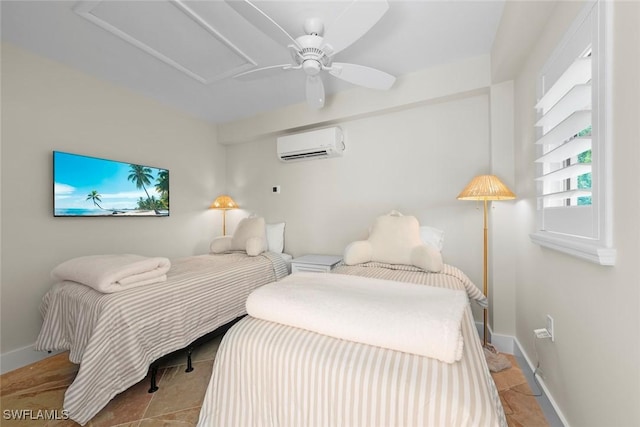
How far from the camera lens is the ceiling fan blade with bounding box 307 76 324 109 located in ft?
5.81

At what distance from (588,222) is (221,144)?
389 cm

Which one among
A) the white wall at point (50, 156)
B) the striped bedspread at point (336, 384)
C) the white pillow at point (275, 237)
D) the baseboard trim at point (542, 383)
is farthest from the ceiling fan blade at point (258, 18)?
the baseboard trim at point (542, 383)

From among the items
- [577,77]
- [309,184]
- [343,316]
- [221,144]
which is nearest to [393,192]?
[309,184]

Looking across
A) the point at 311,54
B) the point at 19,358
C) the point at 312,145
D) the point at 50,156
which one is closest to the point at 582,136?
the point at 311,54

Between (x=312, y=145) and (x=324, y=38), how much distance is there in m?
1.47

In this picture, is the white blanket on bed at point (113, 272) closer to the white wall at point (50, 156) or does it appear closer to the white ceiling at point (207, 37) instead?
the white wall at point (50, 156)

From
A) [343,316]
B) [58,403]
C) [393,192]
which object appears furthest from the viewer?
[393,192]

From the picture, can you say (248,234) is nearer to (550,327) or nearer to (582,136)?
(550,327)

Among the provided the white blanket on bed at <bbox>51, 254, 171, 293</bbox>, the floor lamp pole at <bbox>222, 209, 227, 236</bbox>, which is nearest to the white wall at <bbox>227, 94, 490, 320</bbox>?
the floor lamp pole at <bbox>222, 209, 227, 236</bbox>

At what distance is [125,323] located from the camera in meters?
1.51

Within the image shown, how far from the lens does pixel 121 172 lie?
2588 millimetres

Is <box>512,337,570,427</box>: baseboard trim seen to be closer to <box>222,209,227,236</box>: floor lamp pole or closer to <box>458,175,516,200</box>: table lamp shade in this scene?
<box>458,175,516,200</box>: table lamp shade

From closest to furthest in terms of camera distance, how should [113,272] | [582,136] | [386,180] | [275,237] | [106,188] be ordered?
[582,136]
[113,272]
[106,188]
[386,180]
[275,237]

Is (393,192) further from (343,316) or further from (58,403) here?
(58,403)
